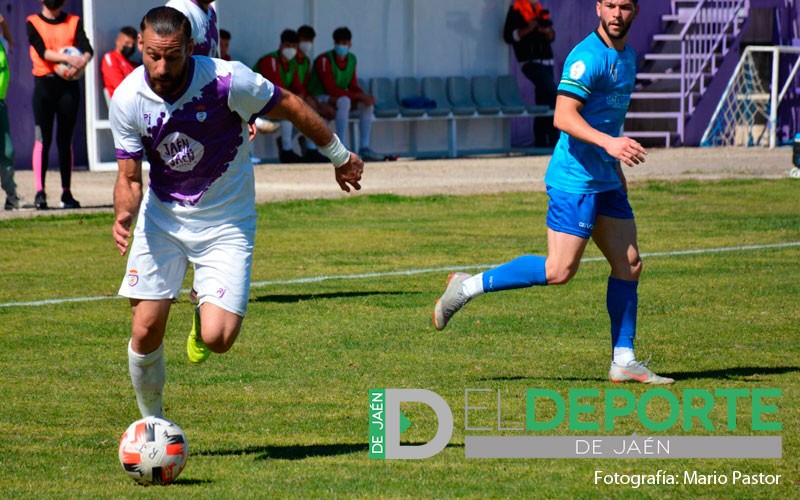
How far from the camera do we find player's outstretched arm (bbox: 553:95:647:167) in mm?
7176

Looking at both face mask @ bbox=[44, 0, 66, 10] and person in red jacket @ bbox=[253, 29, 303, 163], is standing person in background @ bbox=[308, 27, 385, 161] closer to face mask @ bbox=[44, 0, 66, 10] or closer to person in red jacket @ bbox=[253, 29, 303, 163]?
person in red jacket @ bbox=[253, 29, 303, 163]

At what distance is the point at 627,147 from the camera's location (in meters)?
7.19

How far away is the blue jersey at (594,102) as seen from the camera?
7613mm

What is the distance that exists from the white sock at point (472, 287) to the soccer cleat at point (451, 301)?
2cm

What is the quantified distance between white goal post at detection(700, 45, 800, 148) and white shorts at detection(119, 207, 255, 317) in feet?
73.5

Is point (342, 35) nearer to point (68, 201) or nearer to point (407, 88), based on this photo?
point (407, 88)

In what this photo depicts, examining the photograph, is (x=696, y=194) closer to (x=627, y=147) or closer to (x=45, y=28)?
(x=45, y=28)

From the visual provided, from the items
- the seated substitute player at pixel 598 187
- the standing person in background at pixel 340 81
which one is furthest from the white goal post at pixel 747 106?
the seated substitute player at pixel 598 187

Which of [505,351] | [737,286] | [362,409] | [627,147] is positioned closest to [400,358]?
[505,351]

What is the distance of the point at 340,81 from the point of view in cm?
2330

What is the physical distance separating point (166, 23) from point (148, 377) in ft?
5.20

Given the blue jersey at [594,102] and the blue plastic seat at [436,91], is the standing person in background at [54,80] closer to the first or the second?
the blue jersey at [594,102]

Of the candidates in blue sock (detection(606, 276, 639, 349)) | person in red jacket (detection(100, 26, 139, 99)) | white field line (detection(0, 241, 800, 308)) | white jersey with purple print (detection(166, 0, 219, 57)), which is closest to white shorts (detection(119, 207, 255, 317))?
blue sock (detection(606, 276, 639, 349))

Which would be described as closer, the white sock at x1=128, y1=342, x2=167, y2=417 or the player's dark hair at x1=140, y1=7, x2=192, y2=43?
the player's dark hair at x1=140, y1=7, x2=192, y2=43
